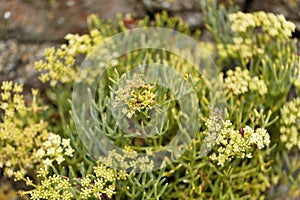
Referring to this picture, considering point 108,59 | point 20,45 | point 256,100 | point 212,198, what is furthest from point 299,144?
point 20,45

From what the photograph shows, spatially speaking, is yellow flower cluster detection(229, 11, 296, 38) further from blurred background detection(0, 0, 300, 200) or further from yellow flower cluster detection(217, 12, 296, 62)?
blurred background detection(0, 0, 300, 200)

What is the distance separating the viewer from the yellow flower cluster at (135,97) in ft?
5.57

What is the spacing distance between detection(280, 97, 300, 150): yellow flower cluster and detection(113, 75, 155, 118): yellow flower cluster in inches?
25.1

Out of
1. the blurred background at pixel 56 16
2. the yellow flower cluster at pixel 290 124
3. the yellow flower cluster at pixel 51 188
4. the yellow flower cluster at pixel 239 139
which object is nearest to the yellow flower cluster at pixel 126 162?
the yellow flower cluster at pixel 51 188

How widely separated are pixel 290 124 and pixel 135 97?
75 cm

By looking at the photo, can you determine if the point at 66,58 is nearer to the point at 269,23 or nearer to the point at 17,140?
the point at 17,140

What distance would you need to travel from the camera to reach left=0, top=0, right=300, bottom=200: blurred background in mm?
2699

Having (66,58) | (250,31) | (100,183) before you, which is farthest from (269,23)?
(100,183)

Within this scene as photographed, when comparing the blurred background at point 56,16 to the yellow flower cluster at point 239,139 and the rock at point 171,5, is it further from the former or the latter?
the yellow flower cluster at point 239,139

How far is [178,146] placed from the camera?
209 centimetres

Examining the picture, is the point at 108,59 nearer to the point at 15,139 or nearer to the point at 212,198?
the point at 15,139

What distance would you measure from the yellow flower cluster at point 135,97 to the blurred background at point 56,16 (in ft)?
3.39

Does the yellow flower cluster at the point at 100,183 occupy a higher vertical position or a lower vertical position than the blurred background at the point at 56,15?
lower

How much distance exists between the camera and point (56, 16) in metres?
→ 2.84
